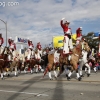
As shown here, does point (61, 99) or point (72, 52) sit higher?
point (72, 52)

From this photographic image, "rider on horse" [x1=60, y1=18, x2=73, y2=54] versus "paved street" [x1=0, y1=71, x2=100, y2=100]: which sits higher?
"rider on horse" [x1=60, y1=18, x2=73, y2=54]

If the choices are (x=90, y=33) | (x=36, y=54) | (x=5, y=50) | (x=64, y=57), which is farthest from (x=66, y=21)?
(x=90, y=33)

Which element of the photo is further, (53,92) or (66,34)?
(66,34)

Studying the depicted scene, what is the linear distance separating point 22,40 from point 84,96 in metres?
36.1

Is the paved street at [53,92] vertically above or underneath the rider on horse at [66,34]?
underneath

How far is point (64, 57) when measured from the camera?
1423cm

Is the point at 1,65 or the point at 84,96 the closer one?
the point at 84,96

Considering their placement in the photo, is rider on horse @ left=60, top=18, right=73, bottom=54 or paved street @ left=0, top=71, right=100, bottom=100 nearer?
paved street @ left=0, top=71, right=100, bottom=100

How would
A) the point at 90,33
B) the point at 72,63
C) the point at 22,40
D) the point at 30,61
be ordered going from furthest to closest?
the point at 90,33
the point at 22,40
the point at 30,61
the point at 72,63

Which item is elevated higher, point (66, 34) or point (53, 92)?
point (66, 34)

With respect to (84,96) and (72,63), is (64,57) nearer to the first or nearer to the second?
(72,63)

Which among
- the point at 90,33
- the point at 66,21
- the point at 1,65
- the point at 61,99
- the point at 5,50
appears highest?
the point at 90,33

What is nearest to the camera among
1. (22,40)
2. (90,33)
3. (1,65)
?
(1,65)

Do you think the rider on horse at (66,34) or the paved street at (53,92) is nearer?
the paved street at (53,92)
